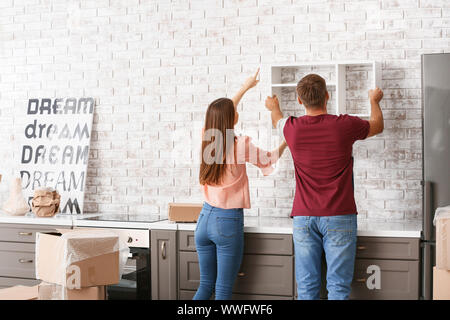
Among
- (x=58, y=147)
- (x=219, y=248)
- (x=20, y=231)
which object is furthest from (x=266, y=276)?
(x=58, y=147)

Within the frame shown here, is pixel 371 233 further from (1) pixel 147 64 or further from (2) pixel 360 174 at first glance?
(1) pixel 147 64

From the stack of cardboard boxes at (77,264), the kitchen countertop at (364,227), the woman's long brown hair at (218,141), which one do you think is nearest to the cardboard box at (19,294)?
the stack of cardboard boxes at (77,264)

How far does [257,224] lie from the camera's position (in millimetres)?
3551

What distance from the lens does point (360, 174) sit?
3797mm

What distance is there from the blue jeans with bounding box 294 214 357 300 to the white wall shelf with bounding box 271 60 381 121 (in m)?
0.90

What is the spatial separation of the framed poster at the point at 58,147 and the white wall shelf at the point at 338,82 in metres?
1.51

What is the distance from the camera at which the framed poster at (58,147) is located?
430 centimetres

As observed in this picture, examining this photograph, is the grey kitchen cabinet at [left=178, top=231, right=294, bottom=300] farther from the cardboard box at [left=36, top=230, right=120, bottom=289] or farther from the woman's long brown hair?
the cardboard box at [left=36, top=230, right=120, bottom=289]

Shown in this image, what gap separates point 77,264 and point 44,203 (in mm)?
1625

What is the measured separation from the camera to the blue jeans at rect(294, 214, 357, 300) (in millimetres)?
2994

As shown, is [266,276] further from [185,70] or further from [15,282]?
[15,282]

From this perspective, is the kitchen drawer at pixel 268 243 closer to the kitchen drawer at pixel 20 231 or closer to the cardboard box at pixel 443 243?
the cardboard box at pixel 443 243

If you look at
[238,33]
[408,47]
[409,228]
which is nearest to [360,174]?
[409,228]

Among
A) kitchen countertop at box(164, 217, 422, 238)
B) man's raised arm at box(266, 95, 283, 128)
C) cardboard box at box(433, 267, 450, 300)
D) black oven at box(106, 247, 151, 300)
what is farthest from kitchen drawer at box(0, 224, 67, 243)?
cardboard box at box(433, 267, 450, 300)
